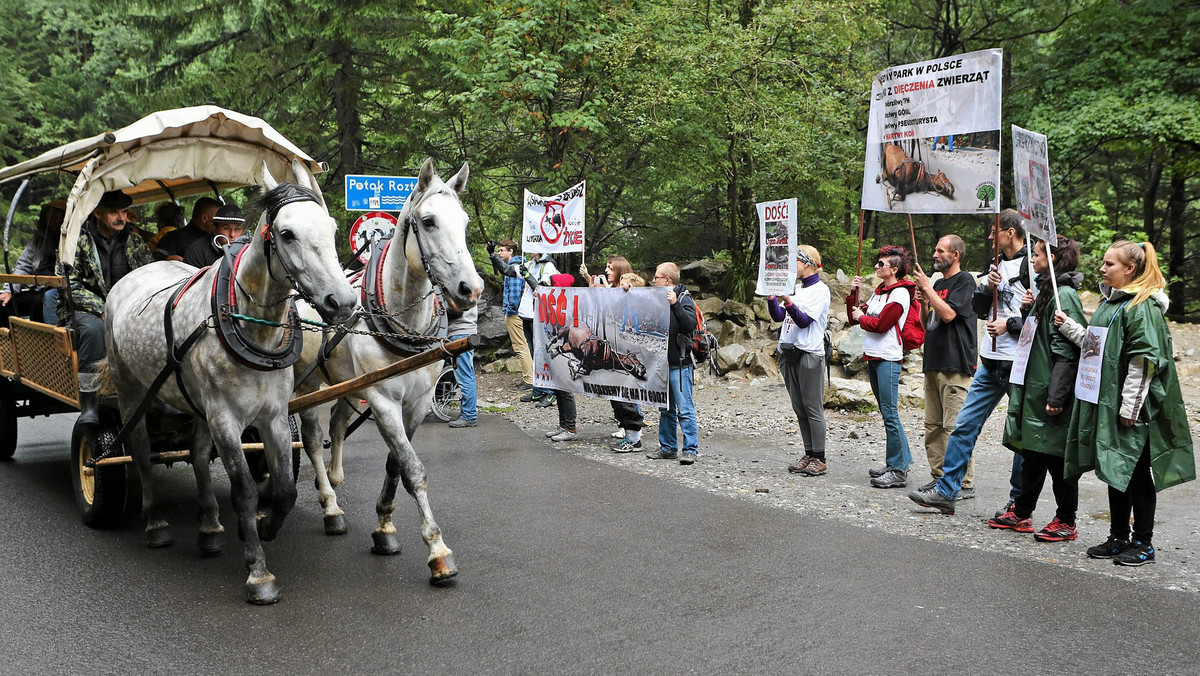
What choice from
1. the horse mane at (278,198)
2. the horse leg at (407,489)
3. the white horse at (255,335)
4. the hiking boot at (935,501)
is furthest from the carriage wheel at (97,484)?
the hiking boot at (935,501)

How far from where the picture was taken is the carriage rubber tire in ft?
28.3

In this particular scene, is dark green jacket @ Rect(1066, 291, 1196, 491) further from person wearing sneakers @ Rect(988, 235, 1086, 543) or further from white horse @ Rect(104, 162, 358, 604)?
white horse @ Rect(104, 162, 358, 604)

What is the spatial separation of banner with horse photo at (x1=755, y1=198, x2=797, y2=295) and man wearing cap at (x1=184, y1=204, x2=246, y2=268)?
179 inches

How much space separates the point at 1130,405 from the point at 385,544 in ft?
15.5

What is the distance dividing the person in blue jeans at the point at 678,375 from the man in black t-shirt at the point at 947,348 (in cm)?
230

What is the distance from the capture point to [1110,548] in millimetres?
5531

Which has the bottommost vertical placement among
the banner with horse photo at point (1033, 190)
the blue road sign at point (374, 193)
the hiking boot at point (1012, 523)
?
the hiking boot at point (1012, 523)

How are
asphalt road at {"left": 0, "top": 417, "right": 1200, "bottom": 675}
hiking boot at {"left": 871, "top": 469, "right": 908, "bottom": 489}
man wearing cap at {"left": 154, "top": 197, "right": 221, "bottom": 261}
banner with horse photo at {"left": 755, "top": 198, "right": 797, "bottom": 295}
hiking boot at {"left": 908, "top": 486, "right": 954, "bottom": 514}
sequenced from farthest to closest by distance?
banner with horse photo at {"left": 755, "top": 198, "right": 797, "bottom": 295} → hiking boot at {"left": 871, "top": 469, "right": 908, "bottom": 489} → man wearing cap at {"left": 154, "top": 197, "right": 221, "bottom": 261} → hiking boot at {"left": 908, "top": 486, "right": 954, "bottom": 514} → asphalt road at {"left": 0, "top": 417, "right": 1200, "bottom": 675}

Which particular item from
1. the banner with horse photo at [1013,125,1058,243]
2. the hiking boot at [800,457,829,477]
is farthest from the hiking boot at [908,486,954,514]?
the banner with horse photo at [1013,125,1058,243]

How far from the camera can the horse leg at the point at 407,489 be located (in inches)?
203

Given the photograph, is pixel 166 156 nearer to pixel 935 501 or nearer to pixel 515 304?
pixel 935 501

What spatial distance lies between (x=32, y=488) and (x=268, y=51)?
37.3 feet

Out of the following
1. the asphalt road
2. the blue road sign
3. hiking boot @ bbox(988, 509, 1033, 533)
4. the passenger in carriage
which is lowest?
the asphalt road

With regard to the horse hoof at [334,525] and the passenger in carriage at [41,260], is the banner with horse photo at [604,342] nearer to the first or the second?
the horse hoof at [334,525]
